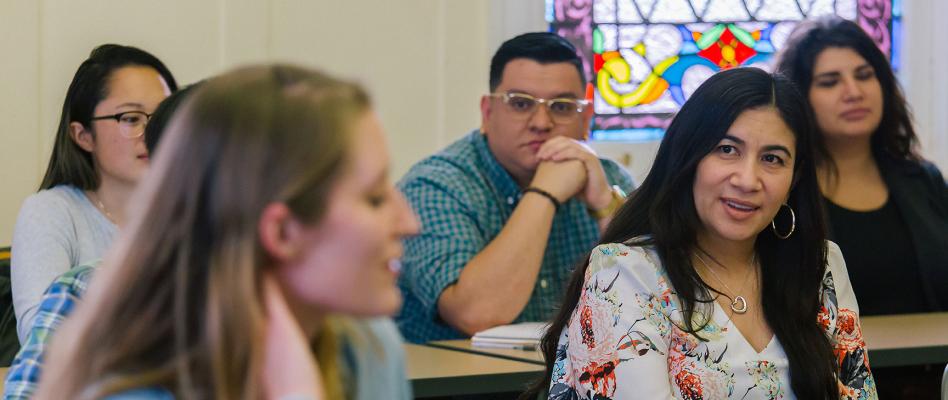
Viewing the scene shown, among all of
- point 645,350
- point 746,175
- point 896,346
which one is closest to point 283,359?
point 645,350

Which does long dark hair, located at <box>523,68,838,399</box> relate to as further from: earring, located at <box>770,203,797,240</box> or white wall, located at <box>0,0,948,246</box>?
white wall, located at <box>0,0,948,246</box>

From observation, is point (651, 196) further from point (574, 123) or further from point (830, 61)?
point (830, 61)

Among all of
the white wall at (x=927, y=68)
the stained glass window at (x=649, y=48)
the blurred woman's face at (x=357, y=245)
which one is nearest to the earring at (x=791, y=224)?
the blurred woman's face at (x=357, y=245)

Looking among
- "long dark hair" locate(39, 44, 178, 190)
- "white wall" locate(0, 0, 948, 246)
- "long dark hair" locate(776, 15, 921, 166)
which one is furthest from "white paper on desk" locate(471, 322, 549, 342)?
"long dark hair" locate(776, 15, 921, 166)

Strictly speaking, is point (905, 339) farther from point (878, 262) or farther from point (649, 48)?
point (649, 48)

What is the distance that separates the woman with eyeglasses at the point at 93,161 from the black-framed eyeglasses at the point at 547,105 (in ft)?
2.81

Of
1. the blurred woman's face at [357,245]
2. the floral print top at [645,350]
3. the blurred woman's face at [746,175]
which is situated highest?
the blurred woman's face at [357,245]

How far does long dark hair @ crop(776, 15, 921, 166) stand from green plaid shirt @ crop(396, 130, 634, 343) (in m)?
0.63

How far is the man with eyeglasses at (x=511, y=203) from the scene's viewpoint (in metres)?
2.89

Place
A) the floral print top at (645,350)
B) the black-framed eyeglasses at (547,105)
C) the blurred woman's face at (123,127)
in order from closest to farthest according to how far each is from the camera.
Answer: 1. the floral print top at (645,350)
2. the blurred woman's face at (123,127)
3. the black-framed eyeglasses at (547,105)

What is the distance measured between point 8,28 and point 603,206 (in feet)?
5.88

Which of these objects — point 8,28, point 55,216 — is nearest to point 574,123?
point 55,216

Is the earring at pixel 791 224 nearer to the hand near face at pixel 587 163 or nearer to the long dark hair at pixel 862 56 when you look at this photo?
the hand near face at pixel 587 163

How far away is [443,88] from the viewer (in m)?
4.00
